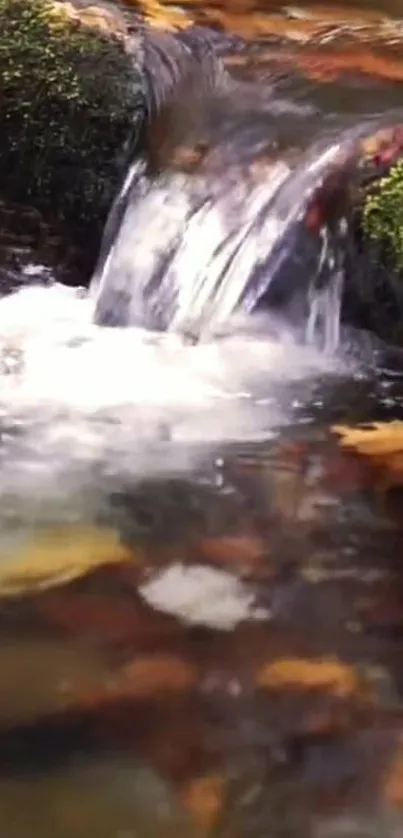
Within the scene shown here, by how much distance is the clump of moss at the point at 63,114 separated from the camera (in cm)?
274

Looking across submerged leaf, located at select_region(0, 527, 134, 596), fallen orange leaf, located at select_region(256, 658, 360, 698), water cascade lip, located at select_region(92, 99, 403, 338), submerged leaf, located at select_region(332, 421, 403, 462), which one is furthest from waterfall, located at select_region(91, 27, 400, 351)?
fallen orange leaf, located at select_region(256, 658, 360, 698)

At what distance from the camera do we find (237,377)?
2180mm

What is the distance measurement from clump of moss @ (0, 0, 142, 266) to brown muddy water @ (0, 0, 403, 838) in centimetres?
45

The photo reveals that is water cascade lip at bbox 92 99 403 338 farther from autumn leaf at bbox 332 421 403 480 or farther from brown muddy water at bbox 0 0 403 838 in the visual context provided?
autumn leaf at bbox 332 421 403 480

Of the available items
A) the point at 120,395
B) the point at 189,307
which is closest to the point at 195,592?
the point at 120,395

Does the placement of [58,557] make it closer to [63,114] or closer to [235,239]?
[235,239]

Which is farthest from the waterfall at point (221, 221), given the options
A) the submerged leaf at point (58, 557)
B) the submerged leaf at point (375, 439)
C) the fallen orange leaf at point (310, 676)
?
the fallen orange leaf at point (310, 676)

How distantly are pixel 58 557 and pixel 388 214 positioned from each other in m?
0.91

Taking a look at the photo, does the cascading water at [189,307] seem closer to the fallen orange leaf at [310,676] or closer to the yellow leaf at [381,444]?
the yellow leaf at [381,444]

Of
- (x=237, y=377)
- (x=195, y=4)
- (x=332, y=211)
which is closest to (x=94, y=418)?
(x=237, y=377)

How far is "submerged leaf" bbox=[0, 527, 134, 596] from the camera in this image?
1632 millimetres

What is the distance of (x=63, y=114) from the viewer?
276 centimetres

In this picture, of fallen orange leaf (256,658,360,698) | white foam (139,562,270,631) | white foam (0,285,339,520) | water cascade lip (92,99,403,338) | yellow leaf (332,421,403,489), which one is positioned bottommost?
fallen orange leaf (256,658,360,698)

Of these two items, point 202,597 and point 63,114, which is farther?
point 63,114
